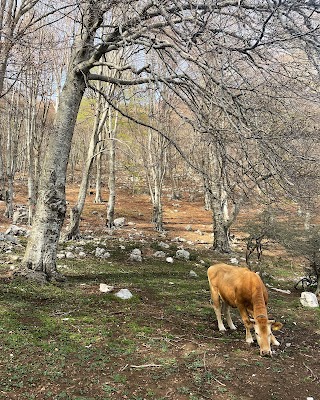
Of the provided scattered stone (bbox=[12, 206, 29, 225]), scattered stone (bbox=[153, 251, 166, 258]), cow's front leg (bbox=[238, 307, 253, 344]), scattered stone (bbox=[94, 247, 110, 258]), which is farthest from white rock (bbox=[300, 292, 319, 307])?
scattered stone (bbox=[12, 206, 29, 225])

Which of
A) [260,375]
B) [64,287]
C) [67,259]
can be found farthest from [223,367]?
[67,259]

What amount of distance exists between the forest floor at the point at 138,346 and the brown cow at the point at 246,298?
0.21 meters

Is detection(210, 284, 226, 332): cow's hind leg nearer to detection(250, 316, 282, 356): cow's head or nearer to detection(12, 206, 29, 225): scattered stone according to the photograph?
detection(250, 316, 282, 356): cow's head

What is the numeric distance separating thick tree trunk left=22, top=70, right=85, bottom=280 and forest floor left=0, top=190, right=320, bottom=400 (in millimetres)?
539

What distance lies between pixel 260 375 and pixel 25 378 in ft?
8.57

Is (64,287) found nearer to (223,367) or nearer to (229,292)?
(229,292)

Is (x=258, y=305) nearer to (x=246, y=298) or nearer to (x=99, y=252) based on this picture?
(x=246, y=298)

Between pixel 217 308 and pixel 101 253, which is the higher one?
pixel 217 308

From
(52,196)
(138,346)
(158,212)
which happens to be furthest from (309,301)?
(158,212)

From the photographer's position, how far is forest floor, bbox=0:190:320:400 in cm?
390

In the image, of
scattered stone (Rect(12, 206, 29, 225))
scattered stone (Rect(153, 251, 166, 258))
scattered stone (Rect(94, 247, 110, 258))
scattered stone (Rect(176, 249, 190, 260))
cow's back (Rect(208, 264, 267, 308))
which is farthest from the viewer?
scattered stone (Rect(12, 206, 29, 225))

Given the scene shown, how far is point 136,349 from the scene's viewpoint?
4.80 meters

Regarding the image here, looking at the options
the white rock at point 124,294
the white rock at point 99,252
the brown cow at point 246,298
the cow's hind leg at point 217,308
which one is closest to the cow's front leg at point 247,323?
the brown cow at point 246,298

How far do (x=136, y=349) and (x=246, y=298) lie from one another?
174 cm
